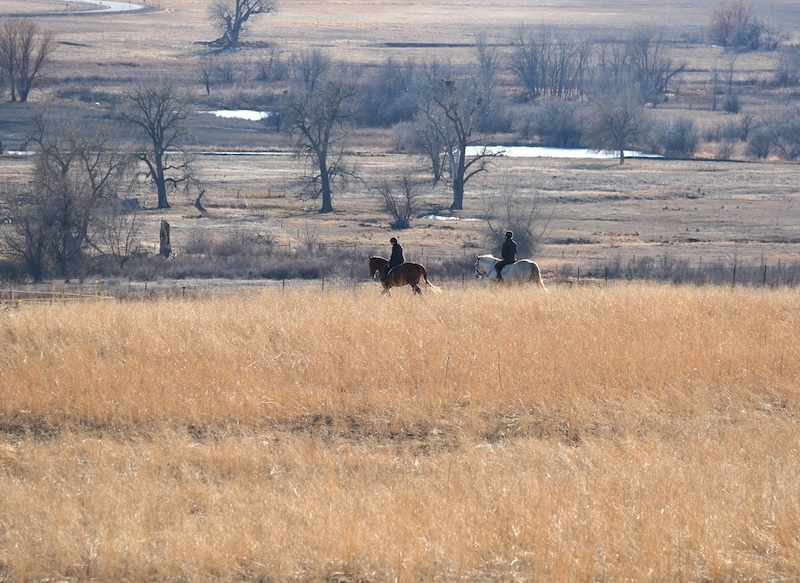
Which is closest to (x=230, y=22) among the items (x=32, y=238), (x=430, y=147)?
(x=430, y=147)

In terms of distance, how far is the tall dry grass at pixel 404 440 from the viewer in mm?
6707

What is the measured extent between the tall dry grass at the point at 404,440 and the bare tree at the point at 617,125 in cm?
7440

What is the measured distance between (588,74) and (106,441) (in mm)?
132194

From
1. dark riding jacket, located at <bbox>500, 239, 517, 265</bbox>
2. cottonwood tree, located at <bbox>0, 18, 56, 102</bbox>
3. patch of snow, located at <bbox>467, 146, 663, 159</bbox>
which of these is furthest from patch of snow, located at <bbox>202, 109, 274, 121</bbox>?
dark riding jacket, located at <bbox>500, 239, 517, 265</bbox>

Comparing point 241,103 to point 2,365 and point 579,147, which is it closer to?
point 579,147

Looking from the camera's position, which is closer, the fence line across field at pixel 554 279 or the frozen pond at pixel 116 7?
the fence line across field at pixel 554 279

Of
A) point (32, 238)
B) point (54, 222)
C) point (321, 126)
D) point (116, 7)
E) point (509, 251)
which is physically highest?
point (116, 7)

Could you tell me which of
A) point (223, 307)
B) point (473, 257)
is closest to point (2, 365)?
Result: point (223, 307)

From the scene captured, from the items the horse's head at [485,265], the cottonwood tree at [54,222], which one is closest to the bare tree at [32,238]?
the cottonwood tree at [54,222]

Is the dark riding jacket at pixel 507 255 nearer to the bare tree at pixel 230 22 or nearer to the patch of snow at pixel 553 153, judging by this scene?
the patch of snow at pixel 553 153

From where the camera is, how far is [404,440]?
9594 mm

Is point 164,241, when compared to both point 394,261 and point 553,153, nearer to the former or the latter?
point 394,261

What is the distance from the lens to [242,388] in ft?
35.0

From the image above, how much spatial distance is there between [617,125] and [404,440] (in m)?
81.5
